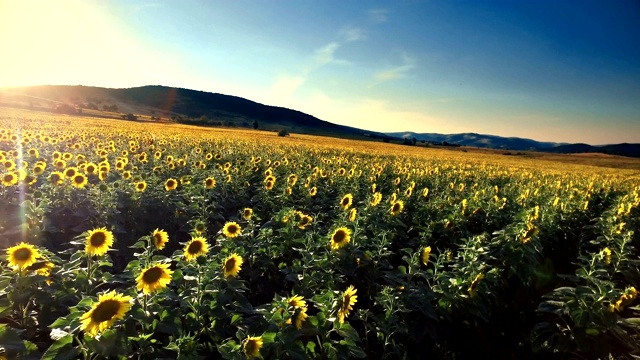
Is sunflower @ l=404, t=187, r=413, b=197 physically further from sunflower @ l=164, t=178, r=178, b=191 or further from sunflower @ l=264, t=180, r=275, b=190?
sunflower @ l=164, t=178, r=178, b=191

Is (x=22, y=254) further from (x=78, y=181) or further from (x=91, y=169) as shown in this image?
(x=91, y=169)

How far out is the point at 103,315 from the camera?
8.69 feet

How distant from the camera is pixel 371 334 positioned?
4.99 meters

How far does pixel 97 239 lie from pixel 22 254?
2.32 ft

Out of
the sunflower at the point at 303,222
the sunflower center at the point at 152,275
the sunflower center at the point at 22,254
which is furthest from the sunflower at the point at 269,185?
the sunflower center at the point at 22,254

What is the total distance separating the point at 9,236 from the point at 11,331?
3991 millimetres

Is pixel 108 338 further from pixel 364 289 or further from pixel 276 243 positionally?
pixel 364 289

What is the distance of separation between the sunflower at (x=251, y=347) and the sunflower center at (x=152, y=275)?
106cm

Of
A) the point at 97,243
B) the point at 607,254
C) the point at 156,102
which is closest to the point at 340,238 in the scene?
the point at 97,243

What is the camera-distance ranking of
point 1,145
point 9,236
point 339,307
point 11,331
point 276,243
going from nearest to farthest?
point 11,331
point 339,307
point 9,236
point 276,243
point 1,145

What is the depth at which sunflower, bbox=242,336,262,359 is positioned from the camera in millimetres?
2725

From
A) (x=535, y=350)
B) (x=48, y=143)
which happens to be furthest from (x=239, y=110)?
(x=535, y=350)

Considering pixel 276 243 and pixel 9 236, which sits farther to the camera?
pixel 276 243

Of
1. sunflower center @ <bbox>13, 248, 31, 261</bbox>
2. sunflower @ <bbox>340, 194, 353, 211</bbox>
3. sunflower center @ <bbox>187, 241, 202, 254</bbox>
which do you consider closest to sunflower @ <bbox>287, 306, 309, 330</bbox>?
sunflower center @ <bbox>187, 241, 202, 254</bbox>
